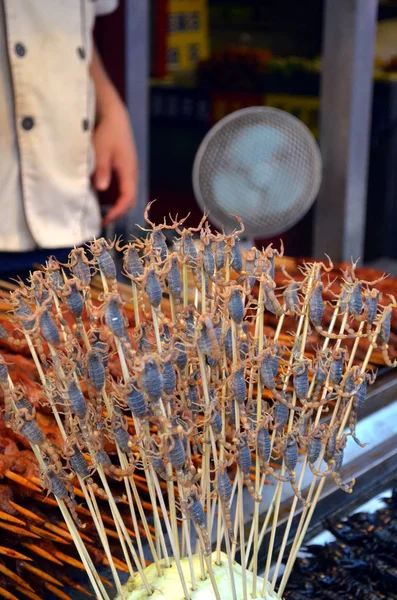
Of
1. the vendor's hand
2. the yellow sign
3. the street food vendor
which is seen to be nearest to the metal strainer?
the vendor's hand

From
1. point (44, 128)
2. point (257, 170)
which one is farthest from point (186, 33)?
point (44, 128)

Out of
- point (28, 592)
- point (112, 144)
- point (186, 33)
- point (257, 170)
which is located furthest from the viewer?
point (186, 33)

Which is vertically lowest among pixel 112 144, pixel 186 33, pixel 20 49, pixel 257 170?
pixel 257 170

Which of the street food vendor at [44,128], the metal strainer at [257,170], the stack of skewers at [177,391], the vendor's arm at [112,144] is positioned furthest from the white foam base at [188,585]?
the metal strainer at [257,170]

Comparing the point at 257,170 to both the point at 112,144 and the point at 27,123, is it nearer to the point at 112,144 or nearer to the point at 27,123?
the point at 112,144

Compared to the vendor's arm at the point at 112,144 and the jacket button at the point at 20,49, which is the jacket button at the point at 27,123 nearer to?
the jacket button at the point at 20,49

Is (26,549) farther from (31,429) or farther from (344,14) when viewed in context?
(344,14)

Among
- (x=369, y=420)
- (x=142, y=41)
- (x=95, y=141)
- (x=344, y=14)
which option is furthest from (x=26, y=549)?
(x=344, y=14)

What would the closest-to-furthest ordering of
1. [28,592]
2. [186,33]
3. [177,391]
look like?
1. [177,391]
2. [28,592]
3. [186,33]
